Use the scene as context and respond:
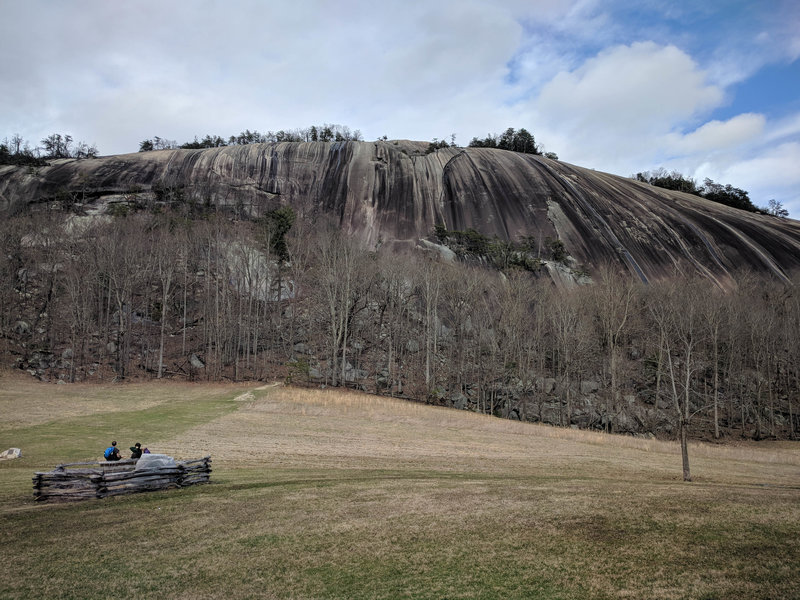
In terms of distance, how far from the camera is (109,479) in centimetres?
1700

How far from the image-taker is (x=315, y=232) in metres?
83.4

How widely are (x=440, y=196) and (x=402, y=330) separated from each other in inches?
1437

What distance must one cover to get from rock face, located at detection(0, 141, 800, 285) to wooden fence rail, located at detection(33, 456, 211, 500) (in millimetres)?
68044

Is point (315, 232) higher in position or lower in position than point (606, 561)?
higher

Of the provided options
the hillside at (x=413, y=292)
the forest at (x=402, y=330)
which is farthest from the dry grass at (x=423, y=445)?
the hillside at (x=413, y=292)

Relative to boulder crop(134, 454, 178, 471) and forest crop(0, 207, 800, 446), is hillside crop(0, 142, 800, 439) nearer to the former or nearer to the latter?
forest crop(0, 207, 800, 446)

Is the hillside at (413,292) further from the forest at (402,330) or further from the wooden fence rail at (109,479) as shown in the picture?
the wooden fence rail at (109,479)

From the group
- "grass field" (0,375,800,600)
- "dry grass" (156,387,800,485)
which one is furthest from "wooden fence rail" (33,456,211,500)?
"dry grass" (156,387,800,485)

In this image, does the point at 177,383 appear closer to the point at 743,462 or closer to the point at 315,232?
the point at 315,232

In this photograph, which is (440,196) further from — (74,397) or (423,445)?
(423,445)

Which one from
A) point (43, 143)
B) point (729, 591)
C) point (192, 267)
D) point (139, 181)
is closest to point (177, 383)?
point (192, 267)

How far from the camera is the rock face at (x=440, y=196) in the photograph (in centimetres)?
8856

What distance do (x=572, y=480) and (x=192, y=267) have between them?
65501 mm

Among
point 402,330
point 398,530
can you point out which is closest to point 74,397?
point 402,330
